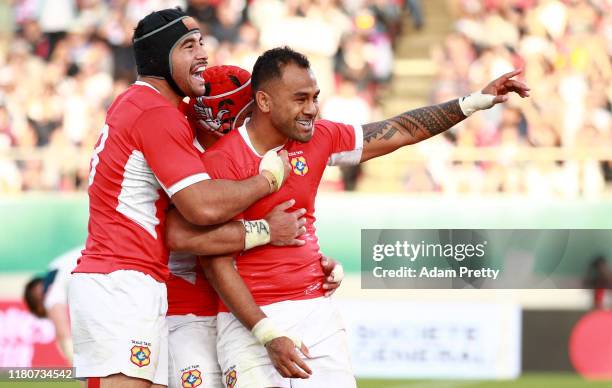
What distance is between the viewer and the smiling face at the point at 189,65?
→ 565 cm

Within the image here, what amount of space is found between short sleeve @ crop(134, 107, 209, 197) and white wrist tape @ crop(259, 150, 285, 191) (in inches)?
12.9

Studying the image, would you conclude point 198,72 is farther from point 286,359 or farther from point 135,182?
point 286,359

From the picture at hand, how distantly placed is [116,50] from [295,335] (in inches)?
461

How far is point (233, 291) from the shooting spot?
5.52 metres

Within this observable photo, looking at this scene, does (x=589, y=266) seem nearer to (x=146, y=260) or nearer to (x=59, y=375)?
(x=59, y=375)

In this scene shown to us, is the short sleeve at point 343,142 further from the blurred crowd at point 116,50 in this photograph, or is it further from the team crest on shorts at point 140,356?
the blurred crowd at point 116,50

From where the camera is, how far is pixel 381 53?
16.5m

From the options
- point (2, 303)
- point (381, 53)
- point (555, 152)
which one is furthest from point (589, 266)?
point (2, 303)

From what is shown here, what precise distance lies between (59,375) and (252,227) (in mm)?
6877

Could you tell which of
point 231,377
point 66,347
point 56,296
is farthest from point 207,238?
point 66,347

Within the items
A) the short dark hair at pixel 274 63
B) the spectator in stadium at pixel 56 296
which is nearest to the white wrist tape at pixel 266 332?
the short dark hair at pixel 274 63

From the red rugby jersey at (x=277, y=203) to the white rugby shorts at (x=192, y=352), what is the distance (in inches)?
10.0

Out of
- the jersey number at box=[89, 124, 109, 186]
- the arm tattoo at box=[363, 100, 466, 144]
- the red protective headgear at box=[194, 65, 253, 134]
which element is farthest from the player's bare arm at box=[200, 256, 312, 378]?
the arm tattoo at box=[363, 100, 466, 144]

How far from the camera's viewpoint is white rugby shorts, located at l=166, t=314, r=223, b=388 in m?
5.84
